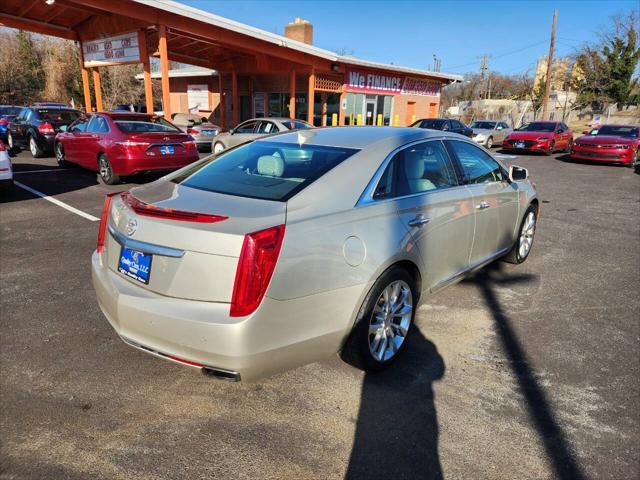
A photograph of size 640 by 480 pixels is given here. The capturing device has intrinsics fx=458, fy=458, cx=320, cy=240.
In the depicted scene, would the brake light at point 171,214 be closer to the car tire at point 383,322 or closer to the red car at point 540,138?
the car tire at point 383,322

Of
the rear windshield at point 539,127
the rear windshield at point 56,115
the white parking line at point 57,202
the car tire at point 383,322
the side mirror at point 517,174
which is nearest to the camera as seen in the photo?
the car tire at point 383,322

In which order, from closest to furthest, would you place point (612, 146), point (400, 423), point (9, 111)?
point (400, 423), point (612, 146), point (9, 111)

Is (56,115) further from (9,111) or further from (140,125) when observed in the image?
(9,111)

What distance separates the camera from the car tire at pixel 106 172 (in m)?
9.30

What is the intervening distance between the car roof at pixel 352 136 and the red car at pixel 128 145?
6054 millimetres

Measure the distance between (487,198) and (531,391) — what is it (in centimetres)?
182

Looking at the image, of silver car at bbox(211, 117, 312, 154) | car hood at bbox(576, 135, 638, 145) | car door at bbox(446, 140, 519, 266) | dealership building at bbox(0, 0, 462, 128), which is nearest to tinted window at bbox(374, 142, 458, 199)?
car door at bbox(446, 140, 519, 266)

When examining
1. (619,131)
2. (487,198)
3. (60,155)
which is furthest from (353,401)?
(619,131)

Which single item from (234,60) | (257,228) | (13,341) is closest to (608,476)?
(257,228)

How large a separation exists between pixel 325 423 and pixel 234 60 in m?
22.9

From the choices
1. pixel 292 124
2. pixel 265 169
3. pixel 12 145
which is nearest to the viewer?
pixel 265 169

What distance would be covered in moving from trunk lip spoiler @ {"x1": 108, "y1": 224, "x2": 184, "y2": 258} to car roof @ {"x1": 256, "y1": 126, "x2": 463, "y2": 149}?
1480mm

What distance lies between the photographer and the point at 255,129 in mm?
14312

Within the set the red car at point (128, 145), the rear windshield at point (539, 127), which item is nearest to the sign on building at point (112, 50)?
the red car at point (128, 145)
